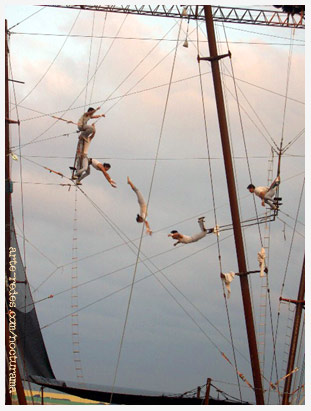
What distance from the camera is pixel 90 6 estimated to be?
32125mm

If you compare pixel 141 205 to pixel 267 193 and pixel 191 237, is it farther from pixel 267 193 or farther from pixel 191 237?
pixel 267 193

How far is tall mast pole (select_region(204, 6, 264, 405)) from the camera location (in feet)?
73.2

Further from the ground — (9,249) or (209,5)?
(209,5)

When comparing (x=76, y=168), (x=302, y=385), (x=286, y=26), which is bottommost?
(x=302, y=385)

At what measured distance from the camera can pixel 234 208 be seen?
2280cm

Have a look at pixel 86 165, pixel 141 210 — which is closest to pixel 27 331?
pixel 86 165

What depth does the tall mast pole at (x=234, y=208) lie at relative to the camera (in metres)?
22.3

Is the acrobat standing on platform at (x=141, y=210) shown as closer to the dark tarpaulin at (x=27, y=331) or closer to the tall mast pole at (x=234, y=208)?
the tall mast pole at (x=234, y=208)

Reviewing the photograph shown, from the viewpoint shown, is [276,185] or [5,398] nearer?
[5,398]

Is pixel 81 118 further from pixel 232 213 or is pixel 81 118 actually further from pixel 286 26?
pixel 286 26

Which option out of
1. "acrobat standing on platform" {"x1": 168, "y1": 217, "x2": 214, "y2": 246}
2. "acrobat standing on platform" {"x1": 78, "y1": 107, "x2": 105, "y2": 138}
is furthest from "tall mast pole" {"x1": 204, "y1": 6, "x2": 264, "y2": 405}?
"acrobat standing on platform" {"x1": 78, "y1": 107, "x2": 105, "y2": 138}

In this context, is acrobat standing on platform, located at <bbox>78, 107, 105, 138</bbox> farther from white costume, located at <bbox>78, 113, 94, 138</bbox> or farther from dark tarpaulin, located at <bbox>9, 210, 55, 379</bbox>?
dark tarpaulin, located at <bbox>9, 210, 55, 379</bbox>

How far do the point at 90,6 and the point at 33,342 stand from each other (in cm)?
1175

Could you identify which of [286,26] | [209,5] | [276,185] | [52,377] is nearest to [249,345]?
[276,185]
